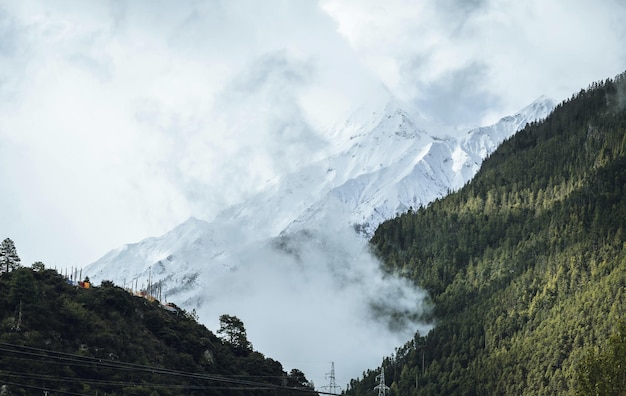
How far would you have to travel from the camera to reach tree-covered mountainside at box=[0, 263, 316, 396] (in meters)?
139

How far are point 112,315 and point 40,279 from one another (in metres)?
13.3

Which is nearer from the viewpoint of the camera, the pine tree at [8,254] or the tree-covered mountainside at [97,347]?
the tree-covered mountainside at [97,347]

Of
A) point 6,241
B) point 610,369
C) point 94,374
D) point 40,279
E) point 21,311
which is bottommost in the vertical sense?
point 610,369

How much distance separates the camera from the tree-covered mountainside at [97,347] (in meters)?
139

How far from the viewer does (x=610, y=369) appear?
127 meters

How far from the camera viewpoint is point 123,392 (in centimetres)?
14800

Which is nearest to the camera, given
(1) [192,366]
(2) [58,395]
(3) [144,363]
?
(2) [58,395]

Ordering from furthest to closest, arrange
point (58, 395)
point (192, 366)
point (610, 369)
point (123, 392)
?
point (192, 366)
point (123, 392)
point (58, 395)
point (610, 369)

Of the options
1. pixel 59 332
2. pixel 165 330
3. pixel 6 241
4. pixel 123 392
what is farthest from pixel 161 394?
pixel 6 241

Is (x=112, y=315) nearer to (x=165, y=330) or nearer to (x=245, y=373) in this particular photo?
(x=165, y=330)

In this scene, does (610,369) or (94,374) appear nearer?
(610,369)

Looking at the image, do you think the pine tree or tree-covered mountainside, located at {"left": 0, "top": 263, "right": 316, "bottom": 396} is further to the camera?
the pine tree

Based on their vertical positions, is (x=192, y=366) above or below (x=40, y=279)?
below

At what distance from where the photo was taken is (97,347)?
527ft
